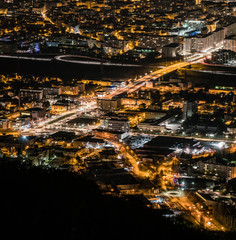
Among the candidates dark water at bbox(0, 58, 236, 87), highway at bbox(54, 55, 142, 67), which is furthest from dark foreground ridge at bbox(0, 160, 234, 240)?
highway at bbox(54, 55, 142, 67)

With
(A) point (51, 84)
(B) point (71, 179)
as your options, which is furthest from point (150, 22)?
(B) point (71, 179)

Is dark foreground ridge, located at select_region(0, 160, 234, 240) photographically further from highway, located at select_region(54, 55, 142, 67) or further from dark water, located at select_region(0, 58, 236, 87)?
highway, located at select_region(54, 55, 142, 67)

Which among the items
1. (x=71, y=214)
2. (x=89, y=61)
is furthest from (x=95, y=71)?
(x=71, y=214)

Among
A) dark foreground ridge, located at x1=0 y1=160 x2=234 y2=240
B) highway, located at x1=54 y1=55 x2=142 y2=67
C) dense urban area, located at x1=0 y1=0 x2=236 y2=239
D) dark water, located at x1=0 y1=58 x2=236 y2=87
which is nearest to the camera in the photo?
dark foreground ridge, located at x1=0 y1=160 x2=234 y2=240

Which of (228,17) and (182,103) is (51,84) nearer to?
(182,103)

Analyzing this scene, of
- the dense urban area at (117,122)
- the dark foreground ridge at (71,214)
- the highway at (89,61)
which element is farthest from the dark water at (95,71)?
the dark foreground ridge at (71,214)

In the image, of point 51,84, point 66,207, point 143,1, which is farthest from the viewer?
point 143,1

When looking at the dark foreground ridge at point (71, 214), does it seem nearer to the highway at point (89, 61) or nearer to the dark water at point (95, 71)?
the dark water at point (95, 71)
